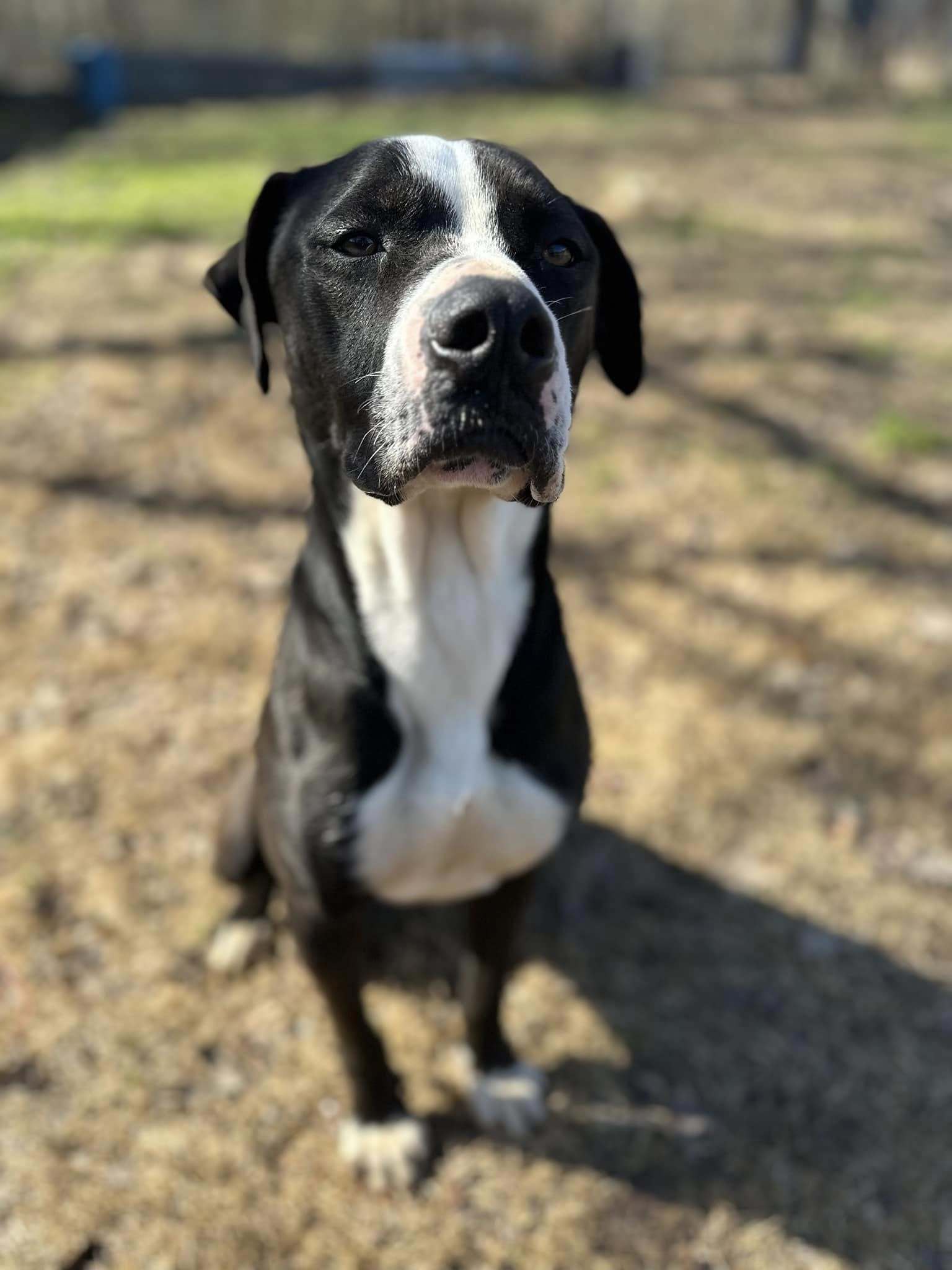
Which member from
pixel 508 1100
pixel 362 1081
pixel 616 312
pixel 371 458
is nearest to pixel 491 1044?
pixel 508 1100

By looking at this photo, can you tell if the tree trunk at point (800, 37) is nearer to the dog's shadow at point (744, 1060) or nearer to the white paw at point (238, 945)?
the dog's shadow at point (744, 1060)

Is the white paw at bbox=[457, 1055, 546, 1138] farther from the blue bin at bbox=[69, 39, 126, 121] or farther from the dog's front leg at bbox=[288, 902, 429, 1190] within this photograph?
the blue bin at bbox=[69, 39, 126, 121]

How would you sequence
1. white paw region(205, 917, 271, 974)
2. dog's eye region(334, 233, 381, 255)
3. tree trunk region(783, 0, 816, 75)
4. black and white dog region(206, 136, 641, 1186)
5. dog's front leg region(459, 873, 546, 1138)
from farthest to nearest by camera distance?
1. tree trunk region(783, 0, 816, 75)
2. white paw region(205, 917, 271, 974)
3. dog's front leg region(459, 873, 546, 1138)
4. dog's eye region(334, 233, 381, 255)
5. black and white dog region(206, 136, 641, 1186)

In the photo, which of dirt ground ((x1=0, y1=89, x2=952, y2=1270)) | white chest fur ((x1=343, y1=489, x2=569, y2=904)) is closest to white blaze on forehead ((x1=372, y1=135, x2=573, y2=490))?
white chest fur ((x1=343, y1=489, x2=569, y2=904))

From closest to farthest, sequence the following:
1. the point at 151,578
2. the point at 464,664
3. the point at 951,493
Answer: the point at 464,664 → the point at 151,578 → the point at 951,493

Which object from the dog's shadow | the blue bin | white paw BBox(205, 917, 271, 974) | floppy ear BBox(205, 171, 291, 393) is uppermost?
floppy ear BBox(205, 171, 291, 393)

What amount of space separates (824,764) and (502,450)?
2.32 metres

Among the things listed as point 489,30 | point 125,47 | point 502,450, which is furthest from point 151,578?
point 489,30

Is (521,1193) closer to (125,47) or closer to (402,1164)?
(402,1164)

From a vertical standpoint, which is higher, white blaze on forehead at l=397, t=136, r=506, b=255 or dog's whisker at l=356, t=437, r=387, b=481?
white blaze on forehead at l=397, t=136, r=506, b=255

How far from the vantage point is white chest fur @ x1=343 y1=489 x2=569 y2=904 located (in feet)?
6.42

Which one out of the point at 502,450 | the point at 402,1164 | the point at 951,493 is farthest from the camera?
the point at 951,493

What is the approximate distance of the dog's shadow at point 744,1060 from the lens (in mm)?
2553

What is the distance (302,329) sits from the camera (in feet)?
6.09
